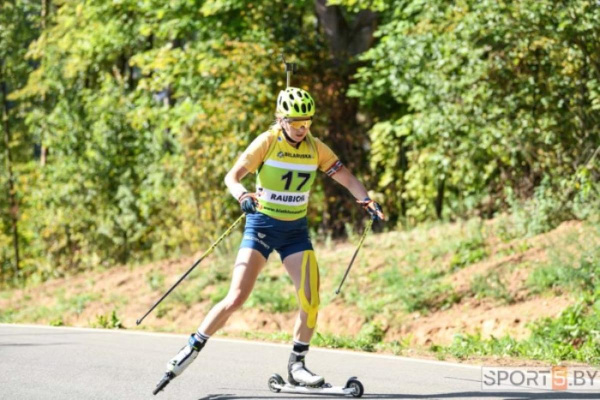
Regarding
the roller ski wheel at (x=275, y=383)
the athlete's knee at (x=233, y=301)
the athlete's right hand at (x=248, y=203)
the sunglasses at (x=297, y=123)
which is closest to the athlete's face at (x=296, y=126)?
the sunglasses at (x=297, y=123)

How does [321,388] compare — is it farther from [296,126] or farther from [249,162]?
[296,126]

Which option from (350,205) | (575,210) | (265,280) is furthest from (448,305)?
(350,205)

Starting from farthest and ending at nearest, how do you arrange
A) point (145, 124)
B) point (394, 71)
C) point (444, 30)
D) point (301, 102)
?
point (145, 124) < point (394, 71) < point (444, 30) < point (301, 102)

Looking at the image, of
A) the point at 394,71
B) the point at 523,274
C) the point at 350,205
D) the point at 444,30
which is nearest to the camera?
the point at 523,274

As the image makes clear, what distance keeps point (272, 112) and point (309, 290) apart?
10.6 meters

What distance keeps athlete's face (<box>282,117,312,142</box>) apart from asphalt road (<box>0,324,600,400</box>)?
76.3 inches

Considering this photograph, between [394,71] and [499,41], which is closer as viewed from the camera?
[499,41]

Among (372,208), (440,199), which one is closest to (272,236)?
(372,208)

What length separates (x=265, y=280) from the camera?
50.6 ft

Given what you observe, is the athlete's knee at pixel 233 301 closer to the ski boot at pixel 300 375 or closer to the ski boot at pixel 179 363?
the ski boot at pixel 179 363

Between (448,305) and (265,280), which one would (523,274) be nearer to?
(448,305)

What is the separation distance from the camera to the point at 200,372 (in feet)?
28.0

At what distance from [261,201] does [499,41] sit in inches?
292

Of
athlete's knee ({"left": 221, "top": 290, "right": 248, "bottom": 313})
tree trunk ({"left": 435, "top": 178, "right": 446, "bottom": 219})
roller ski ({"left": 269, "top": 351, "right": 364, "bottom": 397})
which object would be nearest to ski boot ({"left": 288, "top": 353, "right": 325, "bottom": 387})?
roller ski ({"left": 269, "top": 351, "right": 364, "bottom": 397})
